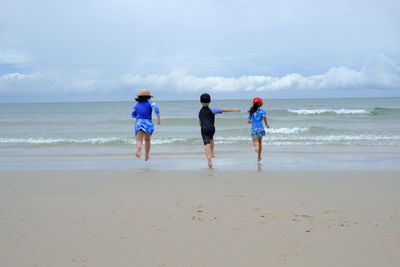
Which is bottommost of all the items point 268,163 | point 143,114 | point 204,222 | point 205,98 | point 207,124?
point 268,163

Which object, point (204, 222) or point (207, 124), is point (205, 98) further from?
point (204, 222)

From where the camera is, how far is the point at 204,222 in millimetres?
4035

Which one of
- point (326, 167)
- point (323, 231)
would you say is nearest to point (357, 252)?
point (323, 231)

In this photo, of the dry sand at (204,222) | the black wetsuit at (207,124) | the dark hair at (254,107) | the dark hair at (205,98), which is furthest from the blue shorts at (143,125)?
the dark hair at (254,107)

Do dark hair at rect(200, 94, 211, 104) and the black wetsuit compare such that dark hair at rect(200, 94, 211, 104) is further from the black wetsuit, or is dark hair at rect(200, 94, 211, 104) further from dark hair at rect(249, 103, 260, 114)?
A: dark hair at rect(249, 103, 260, 114)

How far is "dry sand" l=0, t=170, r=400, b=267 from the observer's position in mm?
3174

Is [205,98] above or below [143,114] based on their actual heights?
above

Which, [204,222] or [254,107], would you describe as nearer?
[204,222]

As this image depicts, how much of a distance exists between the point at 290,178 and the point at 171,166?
2.84m

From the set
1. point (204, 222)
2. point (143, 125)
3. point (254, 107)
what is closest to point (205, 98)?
point (254, 107)

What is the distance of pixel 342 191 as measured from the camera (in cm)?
545

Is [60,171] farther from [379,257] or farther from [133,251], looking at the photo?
[379,257]

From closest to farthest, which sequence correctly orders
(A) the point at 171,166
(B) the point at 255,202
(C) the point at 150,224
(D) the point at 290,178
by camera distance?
(C) the point at 150,224 → (B) the point at 255,202 → (D) the point at 290,178 → (A) the point at 171,166

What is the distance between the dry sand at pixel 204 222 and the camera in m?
3.17
